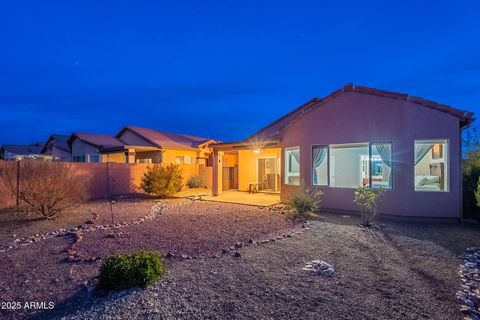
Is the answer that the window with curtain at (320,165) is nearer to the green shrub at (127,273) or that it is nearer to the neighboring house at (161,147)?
the green shrub at (127,273)

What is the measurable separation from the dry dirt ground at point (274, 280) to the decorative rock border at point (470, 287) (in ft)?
0.34

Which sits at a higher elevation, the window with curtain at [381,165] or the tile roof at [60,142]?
the tile roof at [60,142]

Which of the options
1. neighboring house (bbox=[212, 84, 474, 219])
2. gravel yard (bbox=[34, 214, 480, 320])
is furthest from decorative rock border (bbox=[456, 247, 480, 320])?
neighboring house (bbox=[212, 84, 474, 219])

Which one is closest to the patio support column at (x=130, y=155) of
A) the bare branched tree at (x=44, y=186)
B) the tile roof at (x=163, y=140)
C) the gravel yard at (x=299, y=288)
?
the tile roof at (x=163, y=140)

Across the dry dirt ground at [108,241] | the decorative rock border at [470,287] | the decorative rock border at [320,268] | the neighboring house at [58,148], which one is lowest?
the decorative rock border at [470,287]

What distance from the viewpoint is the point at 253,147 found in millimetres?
13055

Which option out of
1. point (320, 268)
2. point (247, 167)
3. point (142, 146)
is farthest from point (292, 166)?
point (142, 146)

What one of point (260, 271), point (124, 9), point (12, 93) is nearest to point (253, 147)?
point (260, 271)

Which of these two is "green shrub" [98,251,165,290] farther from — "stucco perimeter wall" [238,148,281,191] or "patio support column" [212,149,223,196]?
"stucco perimeter wall" [238,148,281,191]

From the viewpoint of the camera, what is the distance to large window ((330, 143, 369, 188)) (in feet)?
33.0

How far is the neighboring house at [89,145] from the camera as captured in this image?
22.2m

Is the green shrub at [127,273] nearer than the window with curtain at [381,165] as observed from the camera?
Yes

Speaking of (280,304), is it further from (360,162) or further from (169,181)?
(169,181)

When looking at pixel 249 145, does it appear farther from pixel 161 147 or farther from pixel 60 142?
pixel 60 142
